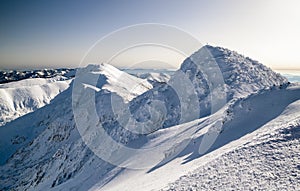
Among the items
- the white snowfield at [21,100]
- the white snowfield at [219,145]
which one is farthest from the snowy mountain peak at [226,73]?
the white snowfield at [21,100]

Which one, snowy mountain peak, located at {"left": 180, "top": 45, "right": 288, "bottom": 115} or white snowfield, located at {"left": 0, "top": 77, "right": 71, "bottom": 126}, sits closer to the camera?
snowy mountain peak, located at {"left": 180, "top": 45, "right": 288, "bottom": 115}

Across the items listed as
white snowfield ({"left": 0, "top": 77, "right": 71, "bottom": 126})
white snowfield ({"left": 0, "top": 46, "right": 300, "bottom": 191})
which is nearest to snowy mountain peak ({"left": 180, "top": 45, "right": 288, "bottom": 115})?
white snowfield ({"left": 0, "top": 46, "right": 300, "bottom": 191})

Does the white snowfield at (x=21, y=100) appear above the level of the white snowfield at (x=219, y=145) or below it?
below

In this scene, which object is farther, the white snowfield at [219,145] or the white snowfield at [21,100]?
the white snowfield at [21,100]

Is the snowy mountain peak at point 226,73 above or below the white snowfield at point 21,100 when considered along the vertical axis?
above

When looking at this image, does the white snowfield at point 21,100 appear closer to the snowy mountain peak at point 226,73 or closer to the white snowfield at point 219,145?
the white snowfield at point 219,145

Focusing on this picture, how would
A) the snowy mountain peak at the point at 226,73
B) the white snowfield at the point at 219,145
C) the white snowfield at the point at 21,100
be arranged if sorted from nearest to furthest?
the white snowfield at the point at 219,145 < the snowy mountain peak at the point at 226,73 < the white snowfield at the point at 21,100

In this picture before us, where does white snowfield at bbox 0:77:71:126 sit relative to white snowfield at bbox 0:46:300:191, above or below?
below

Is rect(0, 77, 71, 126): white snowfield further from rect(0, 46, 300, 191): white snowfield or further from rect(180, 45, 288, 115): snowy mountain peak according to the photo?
rect(180, 45, 288, 115): snowy mountain peak

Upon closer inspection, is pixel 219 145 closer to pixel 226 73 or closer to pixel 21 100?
pixel 226 73

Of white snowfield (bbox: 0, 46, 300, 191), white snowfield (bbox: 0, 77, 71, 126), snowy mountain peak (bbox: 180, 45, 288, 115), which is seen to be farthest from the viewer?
white snowfield (bbox: 0, 77, 71, 126)

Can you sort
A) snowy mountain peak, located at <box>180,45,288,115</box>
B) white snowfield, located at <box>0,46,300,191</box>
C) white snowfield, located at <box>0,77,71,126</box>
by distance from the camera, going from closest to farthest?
1. white snowfield, located at <box>0,46,300,191</box>
2. snowy mountain peak, located at <box>180,45,288,115</box>
3. white snowfield, located at <box>0,77,71,126</box>

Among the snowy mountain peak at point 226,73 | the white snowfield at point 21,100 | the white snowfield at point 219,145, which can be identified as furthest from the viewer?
the white snowfield at point 21,100

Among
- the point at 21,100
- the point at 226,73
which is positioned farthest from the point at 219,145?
the point at 21,100
